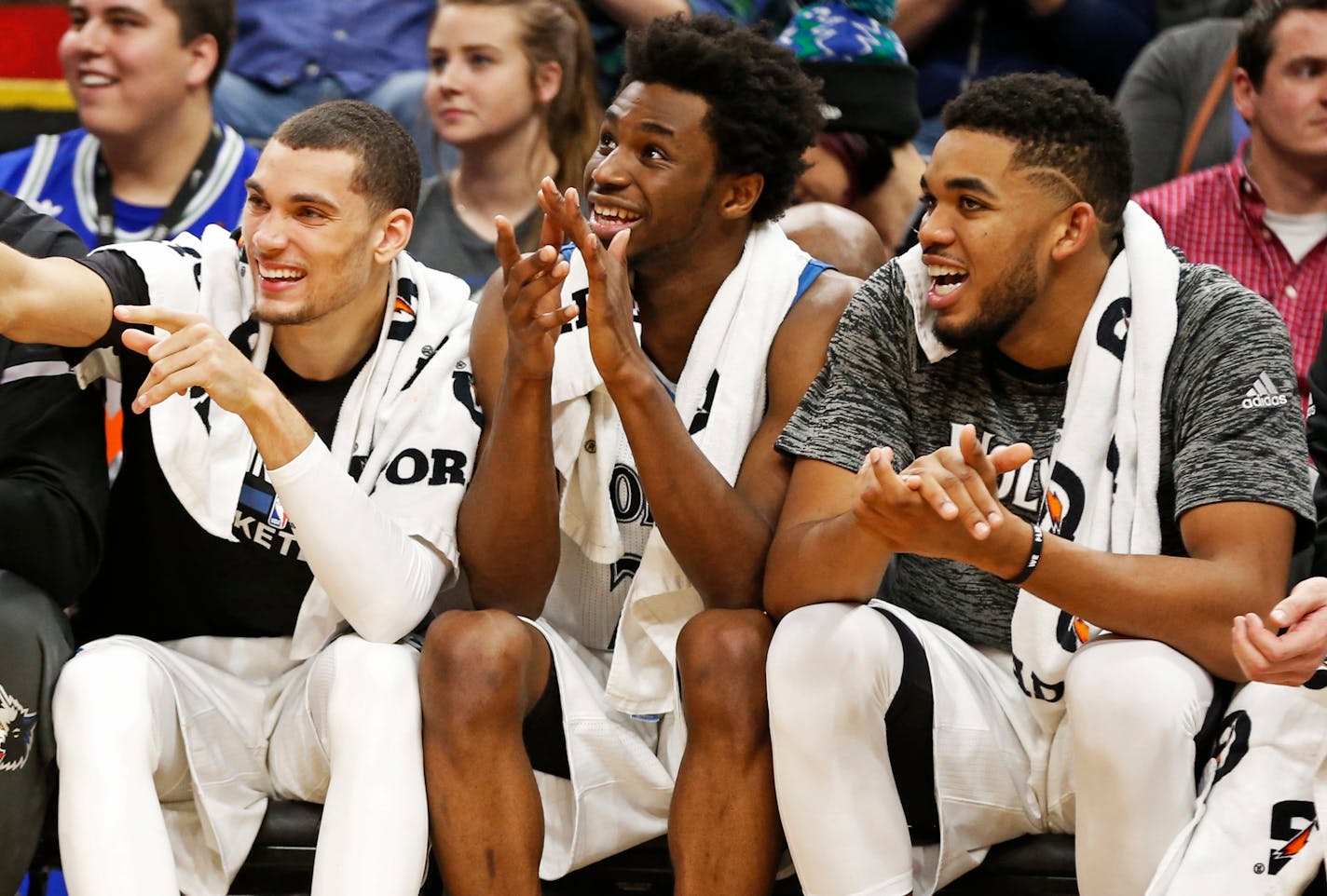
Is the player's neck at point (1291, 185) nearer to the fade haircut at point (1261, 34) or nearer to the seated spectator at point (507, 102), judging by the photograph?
the fade haircut at point (1261, 34)

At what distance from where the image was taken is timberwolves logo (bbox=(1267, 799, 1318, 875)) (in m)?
2.31

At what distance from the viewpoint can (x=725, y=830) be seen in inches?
A: 97.6

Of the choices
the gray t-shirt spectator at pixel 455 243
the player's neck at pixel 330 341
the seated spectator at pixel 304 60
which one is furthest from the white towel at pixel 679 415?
the seated spectator at pixel 304 60

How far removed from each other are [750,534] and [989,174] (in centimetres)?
66

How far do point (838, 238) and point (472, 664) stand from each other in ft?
4.59

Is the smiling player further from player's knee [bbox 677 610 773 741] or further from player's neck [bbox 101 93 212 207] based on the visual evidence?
player's neck [bbox 101 93 212 207]

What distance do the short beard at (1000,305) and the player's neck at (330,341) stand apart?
36.5 inches

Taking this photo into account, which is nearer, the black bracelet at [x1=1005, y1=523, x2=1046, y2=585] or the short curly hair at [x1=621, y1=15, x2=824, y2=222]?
the black bracelet at [x1=1005, y1=523, x2=1046, y2=585]

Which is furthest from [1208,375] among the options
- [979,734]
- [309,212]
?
[309,212]

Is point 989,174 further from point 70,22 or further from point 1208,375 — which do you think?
point 70,22

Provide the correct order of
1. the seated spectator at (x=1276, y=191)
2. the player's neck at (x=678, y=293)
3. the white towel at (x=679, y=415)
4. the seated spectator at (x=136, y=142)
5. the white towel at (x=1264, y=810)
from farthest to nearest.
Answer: the seated spectator at (x=136, y=142)
the seated spectator at (x=1276, y=191)
the player's neck at (x=678, y=293)
the white towel at (x=679, y=415)
the white towel at (x=1264, y=810)

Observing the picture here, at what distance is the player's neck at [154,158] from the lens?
13.6 ft

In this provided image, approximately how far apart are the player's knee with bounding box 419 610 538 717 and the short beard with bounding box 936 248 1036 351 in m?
0.80

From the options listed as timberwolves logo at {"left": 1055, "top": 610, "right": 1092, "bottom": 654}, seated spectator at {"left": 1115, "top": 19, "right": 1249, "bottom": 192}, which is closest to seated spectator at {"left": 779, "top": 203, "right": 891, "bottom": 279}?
seated spectator at {"left": 1115, "top": 19, "right": 1249, "bottom": 192}
